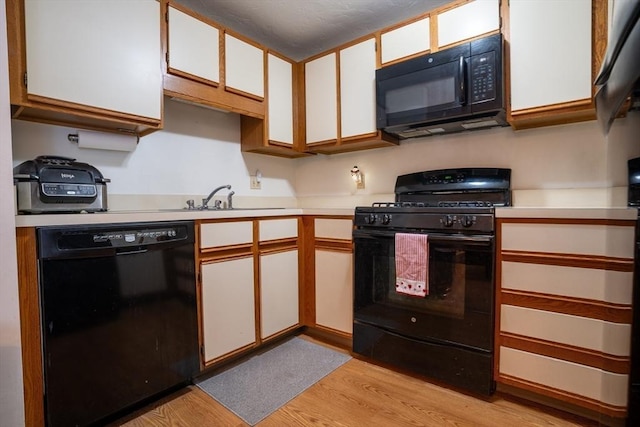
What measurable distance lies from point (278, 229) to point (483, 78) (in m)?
1.47

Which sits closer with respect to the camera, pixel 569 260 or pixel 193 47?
pixel 569 260

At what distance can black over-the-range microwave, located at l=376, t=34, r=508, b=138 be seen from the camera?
1662 millimetres

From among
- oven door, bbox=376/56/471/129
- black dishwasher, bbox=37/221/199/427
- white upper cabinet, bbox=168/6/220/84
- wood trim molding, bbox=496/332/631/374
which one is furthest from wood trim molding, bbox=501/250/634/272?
white upper cabinet, bbox=168/6/220/84

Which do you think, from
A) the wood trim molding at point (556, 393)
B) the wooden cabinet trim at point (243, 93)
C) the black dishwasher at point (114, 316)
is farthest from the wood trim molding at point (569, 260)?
the wooden cabinet trim at point (243, 93)

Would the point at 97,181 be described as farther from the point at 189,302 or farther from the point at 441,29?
the point at 441,29

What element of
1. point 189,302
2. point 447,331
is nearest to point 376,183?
point 447,331

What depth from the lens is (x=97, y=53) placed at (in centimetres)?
145

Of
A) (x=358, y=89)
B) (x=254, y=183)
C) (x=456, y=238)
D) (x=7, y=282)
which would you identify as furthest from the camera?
(x=254, y=183)

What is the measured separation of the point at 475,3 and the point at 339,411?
2225mm

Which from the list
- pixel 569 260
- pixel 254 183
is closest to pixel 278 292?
pixel 254 183

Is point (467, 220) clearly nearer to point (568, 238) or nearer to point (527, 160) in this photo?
point (568, 238)

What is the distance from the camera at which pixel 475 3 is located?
5.64ft

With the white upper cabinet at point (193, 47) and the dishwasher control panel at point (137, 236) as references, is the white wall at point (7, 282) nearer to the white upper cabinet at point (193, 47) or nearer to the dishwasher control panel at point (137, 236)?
the dishwasher control panel at point (137, 236)

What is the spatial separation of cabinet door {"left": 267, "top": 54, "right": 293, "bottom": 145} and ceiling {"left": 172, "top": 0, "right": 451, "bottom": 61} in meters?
→ 0.22
